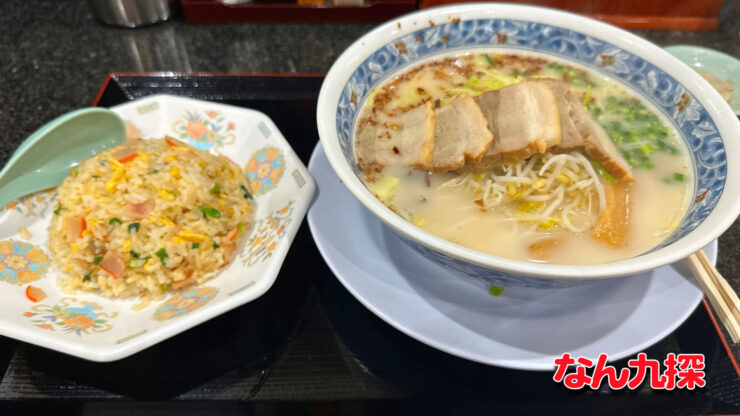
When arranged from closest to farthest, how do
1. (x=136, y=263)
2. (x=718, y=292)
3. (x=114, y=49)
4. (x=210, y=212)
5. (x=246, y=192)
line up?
(x=718, y=292) → (x=136, y=263) → (x=210, y=212) → (x=246, y=192) → (x=114, y=49)

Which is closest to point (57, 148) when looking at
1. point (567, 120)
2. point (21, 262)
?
point (21, 262)

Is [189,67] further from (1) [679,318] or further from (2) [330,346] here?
(1) [679,318]

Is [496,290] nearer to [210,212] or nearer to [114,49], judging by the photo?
[210,212]

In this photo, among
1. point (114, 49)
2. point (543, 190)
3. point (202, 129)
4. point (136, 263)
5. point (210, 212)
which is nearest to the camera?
point (543, 190)

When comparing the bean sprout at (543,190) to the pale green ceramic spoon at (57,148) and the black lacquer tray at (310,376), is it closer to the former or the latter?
the black lacquer tray at (310,376)

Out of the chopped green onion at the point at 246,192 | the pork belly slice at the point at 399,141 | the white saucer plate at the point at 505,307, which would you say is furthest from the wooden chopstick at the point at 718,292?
the chopped green onion at the point at 246,192

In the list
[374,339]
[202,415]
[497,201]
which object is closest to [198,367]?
[202,415]
